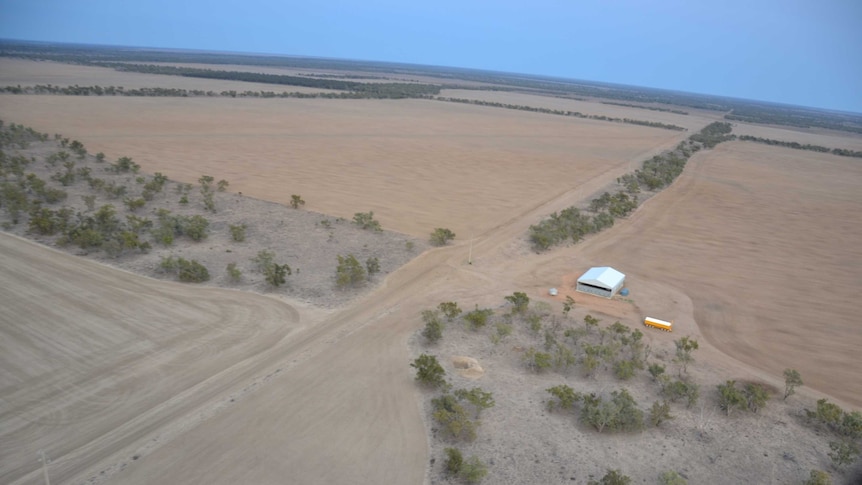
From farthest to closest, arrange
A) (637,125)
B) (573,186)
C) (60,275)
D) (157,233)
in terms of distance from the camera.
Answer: (637,125) < (573,186) < (157,233) < (60,275)

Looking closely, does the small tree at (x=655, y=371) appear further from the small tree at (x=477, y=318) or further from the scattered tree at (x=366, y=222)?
the scattered tree at (x=366, y=222)

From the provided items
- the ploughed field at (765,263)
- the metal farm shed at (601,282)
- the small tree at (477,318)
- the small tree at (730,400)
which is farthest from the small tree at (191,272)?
the ploughed field at (765,263)

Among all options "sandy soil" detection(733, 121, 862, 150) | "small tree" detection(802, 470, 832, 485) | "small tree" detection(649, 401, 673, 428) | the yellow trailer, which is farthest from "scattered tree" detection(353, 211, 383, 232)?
"sandy soil" detection(733, 121, 862, 150)

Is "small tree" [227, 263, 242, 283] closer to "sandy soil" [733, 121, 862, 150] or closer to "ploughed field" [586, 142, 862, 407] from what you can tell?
"ploughed field" [586, 142, 862, 407]

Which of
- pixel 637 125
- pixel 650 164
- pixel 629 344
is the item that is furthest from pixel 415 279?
pixel 637 125

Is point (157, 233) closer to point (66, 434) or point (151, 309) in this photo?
point (151, 309)

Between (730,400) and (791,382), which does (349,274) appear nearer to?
(730,400)
